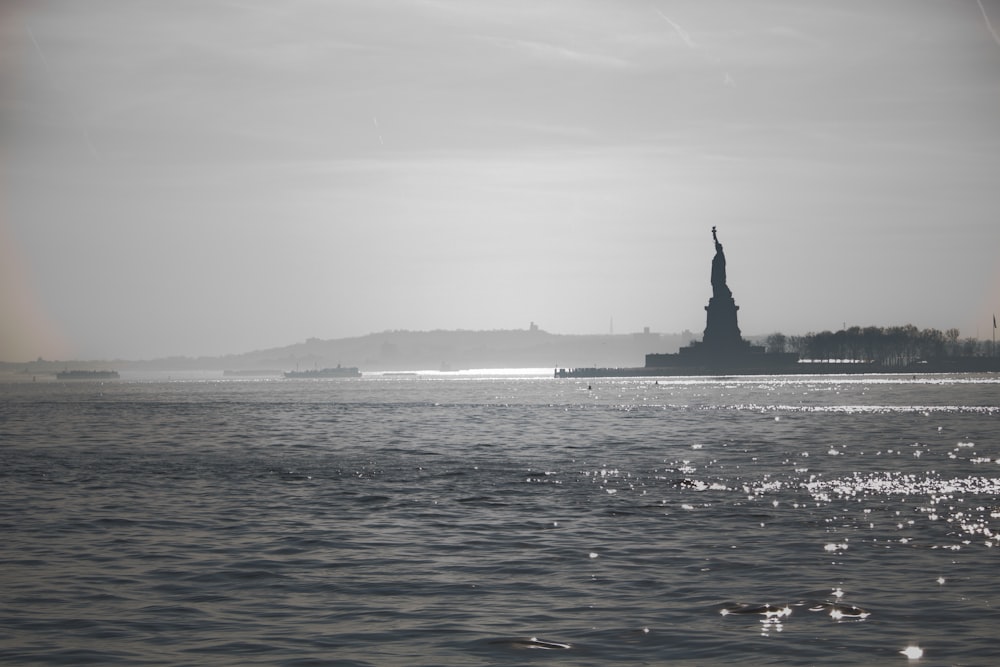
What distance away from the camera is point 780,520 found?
29844mm

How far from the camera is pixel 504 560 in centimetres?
2400

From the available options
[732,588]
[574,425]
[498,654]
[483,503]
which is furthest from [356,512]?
[574,425]

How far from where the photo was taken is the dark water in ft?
53.9

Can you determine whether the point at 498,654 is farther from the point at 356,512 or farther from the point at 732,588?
the point at 356,512

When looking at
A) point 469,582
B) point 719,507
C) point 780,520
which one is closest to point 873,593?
point 469,582

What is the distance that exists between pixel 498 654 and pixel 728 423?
3006 inches

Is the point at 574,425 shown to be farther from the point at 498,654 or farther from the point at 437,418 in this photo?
the point at 498,654

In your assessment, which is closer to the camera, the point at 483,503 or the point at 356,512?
the point at 356,512

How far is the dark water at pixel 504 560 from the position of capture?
1642 cm

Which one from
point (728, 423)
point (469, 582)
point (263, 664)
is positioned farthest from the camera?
point (728, 423)

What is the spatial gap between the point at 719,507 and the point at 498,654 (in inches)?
725

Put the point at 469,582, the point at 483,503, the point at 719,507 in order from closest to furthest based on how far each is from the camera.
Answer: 1. the point at 469,582
2. the point at 719,507
3. the point at 483,503

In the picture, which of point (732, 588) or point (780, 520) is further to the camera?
point (780, 520)

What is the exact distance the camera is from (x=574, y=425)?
91.4m
